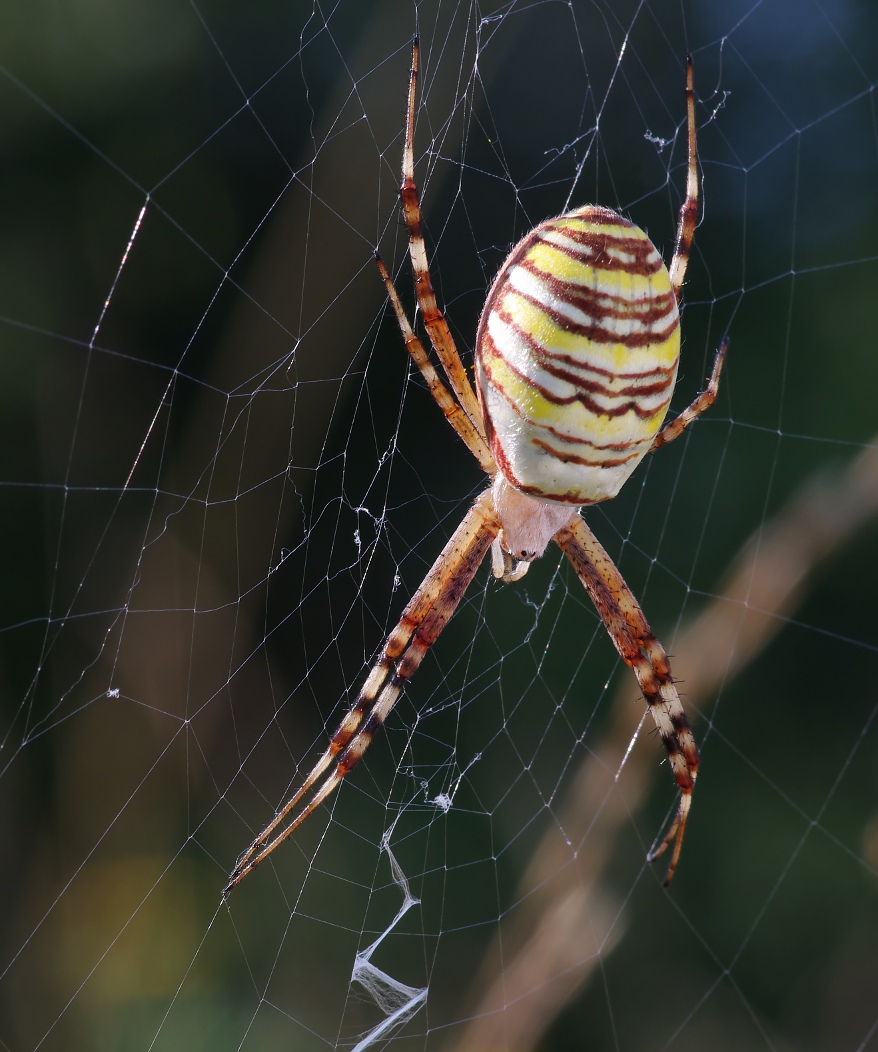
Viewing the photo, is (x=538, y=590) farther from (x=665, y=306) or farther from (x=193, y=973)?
(x=665, y=306)

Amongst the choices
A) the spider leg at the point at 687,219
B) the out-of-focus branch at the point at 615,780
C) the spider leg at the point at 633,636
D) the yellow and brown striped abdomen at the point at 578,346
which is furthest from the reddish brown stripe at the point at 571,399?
the spider leg at the point at 633,636

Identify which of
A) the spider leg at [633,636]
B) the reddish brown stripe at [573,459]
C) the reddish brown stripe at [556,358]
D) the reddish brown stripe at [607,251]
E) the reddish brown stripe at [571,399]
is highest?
the reddish brown stripe at [607,251]

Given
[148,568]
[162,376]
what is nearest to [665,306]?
[148,568]

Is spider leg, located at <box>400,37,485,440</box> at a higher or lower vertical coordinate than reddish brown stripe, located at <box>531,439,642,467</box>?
higher

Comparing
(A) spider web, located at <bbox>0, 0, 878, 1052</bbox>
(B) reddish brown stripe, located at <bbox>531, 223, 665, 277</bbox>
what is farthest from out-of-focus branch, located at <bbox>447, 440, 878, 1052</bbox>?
(B) reddish brown stripe, located at <bbox>531, 223, 665, 277</bbox>

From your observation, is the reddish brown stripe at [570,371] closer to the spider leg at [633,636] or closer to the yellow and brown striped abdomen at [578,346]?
the yellow and brown striped abdomen at [578,346]

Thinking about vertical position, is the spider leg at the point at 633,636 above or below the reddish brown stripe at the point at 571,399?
below

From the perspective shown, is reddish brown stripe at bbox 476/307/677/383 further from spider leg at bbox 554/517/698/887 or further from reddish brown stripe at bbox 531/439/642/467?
spider leg at bbox 554/517/698/887
